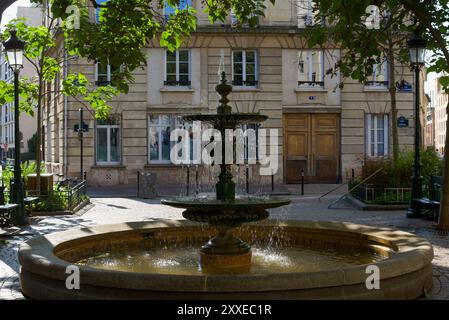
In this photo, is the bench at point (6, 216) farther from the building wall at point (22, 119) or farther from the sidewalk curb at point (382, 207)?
the building wall at point (22, 119)

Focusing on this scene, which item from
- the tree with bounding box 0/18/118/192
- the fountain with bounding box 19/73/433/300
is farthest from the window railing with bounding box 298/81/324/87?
the fountain with bounding box 19/73/433/300

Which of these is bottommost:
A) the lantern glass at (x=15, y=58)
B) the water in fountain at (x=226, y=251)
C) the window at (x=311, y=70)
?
the water in fountain at (x=226, y=251)

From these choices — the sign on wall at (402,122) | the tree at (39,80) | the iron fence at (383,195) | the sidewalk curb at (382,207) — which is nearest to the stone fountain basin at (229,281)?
the sidewalk curb at (382,207)

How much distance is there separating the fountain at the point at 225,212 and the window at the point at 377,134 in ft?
69.8

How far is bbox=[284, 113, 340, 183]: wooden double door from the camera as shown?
1142 inches

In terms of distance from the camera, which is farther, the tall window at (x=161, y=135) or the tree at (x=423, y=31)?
the tall window at (x=161, y=135)

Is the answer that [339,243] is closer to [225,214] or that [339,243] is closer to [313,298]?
[225,214]

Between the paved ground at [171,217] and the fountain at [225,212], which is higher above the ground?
the fountain at [225,212]

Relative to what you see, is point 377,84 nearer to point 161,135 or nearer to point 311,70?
point 311,70

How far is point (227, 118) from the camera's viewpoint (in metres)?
8.81

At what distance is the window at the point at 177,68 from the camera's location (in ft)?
94.1
